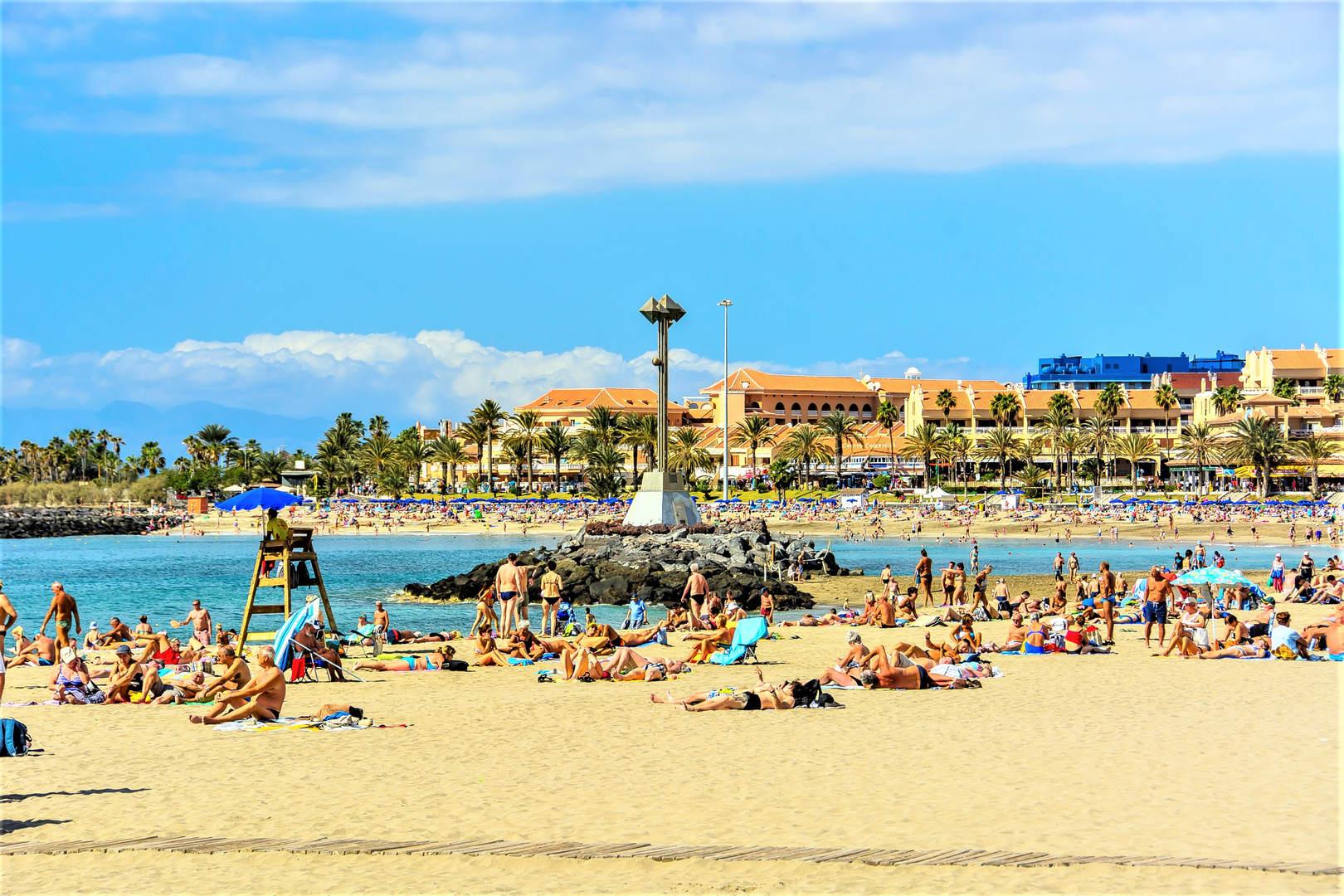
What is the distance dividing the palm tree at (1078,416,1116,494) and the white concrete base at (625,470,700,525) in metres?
65.1

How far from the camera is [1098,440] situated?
10312cm

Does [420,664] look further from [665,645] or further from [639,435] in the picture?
[639,435]

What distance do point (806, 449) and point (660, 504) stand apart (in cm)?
6756

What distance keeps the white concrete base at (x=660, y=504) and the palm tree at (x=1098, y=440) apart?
214 ft

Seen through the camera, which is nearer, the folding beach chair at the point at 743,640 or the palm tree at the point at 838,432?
the folding beach chair at the point at 743,640

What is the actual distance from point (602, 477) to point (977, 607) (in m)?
78.2

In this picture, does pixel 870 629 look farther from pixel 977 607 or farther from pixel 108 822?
pixel 108 822

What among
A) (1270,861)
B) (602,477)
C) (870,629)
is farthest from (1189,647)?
(602,477)

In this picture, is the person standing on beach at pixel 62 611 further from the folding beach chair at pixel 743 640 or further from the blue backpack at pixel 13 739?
the folding beach chair at pixel 743 640

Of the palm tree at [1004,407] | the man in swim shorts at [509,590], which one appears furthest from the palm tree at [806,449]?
the man in swim shorts at [509,590]

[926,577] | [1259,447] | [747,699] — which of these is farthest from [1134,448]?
[747,699]

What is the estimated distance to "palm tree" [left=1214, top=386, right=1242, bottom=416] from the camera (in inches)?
4631

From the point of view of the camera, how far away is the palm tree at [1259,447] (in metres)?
93.6

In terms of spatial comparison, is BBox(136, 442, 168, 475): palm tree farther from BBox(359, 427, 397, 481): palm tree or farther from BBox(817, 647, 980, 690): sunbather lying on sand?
BBox(817, 647, 980, 690): sunbather lying on sand
